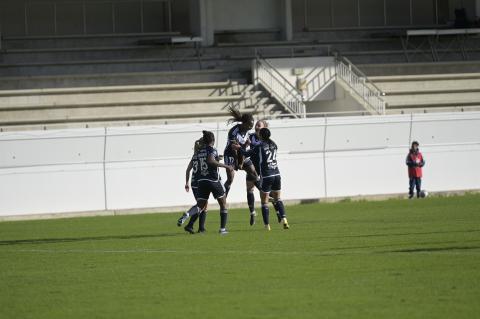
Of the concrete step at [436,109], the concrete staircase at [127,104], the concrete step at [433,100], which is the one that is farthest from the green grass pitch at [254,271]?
the concrete step at [433,100]

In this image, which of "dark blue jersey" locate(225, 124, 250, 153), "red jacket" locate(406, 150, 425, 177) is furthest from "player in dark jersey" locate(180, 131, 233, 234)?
"red jacket" locate(406, 150, 425, 177)

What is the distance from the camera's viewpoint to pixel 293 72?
43500 mm

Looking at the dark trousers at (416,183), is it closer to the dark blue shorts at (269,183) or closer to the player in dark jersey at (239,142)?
the player in dark jersey at (239,142)

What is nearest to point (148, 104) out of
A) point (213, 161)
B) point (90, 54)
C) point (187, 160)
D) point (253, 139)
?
point (90, 54)

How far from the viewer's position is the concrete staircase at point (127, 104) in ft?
129

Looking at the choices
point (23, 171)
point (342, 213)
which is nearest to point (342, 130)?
point (342, 213)

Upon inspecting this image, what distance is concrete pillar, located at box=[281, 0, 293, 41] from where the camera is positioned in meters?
47.0

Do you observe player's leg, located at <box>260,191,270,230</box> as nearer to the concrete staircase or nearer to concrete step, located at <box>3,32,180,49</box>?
the concrete staircase

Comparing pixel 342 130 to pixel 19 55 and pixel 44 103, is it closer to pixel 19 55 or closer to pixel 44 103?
pixel 44 103

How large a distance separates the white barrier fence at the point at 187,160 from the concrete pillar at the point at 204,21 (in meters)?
12.5

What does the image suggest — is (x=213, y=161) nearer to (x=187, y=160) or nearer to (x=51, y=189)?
(x=51, y=189)

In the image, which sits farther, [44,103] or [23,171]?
[44,103]

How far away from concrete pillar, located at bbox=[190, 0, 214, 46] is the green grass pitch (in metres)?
21.4

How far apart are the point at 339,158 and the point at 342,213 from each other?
6859 mm
